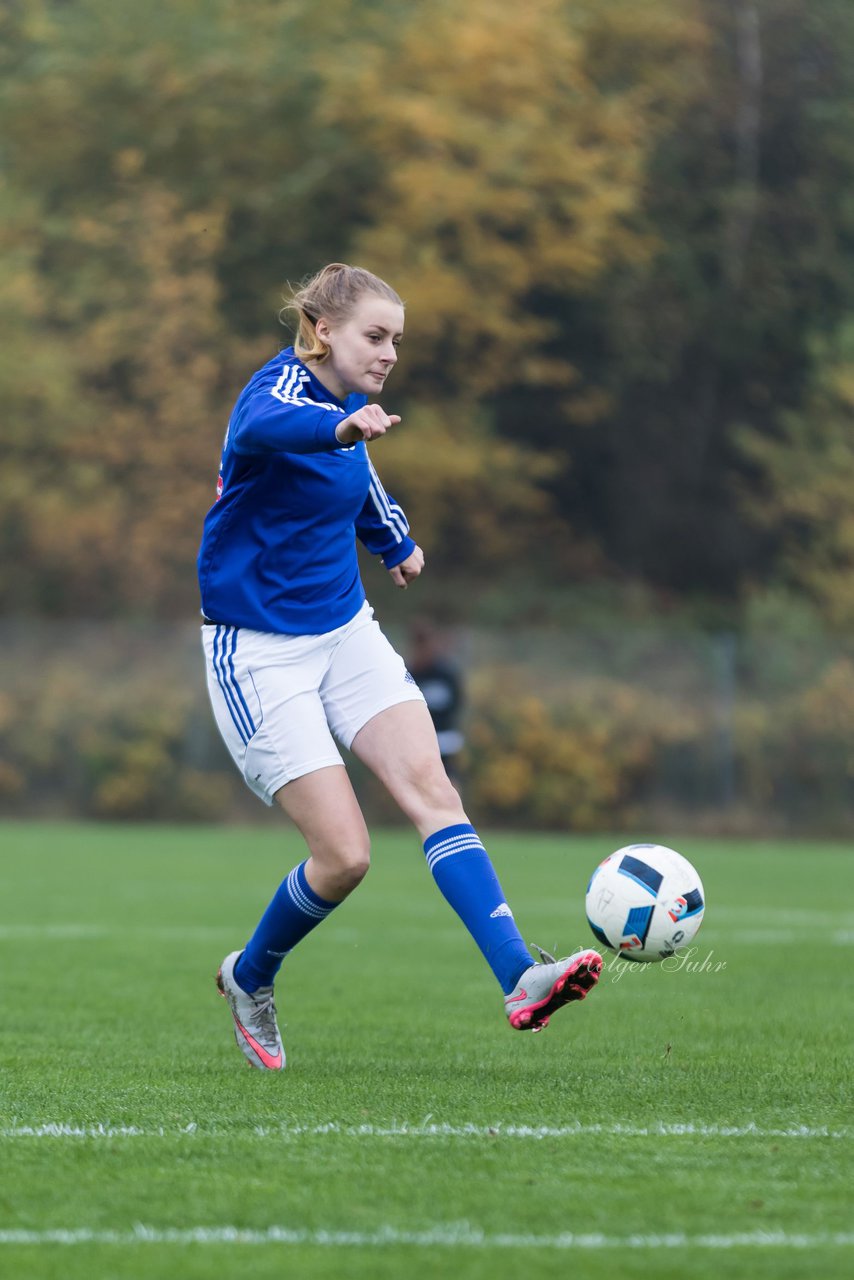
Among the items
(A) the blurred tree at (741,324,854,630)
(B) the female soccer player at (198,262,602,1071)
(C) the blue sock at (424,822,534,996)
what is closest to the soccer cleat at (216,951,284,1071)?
(B) the female soccer player at (198,262,602,1071)

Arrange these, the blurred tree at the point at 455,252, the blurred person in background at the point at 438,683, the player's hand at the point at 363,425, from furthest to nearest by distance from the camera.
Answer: the blurred tree at the point at 455,252 → the blurred person in background at the point at 438,683 → the player's hand at the point at 363,425

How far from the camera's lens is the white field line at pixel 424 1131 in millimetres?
4441

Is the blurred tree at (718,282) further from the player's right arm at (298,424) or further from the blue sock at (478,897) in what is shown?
the player's right arm at (298,424)

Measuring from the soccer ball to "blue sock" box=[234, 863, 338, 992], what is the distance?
79 centimetres

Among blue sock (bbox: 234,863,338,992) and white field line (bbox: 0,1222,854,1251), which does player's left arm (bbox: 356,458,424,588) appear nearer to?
blue sock (bbox: 234,863,338,992)

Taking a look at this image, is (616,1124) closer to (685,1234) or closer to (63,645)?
(685,1234)

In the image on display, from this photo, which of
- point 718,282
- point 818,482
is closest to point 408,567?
point 818,482

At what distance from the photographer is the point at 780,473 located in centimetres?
3098

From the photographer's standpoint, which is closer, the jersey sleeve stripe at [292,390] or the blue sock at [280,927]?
the jersey sleeve stripe at [292,390]

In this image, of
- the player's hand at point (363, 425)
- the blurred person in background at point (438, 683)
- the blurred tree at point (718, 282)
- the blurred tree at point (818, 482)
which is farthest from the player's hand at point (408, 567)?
the blurred tree at point (718, 282)

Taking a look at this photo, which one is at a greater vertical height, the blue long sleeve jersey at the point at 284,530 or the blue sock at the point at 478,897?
the blue long sleeve jersey at the point at 284,530

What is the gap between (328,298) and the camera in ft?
18.1

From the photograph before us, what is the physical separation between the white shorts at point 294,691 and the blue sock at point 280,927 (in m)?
0.28

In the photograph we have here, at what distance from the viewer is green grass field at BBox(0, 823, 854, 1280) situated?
342cm
